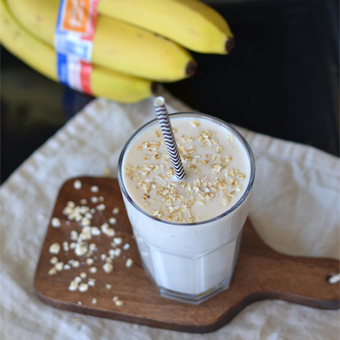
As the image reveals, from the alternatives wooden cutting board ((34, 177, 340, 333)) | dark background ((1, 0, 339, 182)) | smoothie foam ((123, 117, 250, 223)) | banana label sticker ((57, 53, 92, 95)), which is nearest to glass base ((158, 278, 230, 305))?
wooden cutting board ((34, 177, 340, 333))

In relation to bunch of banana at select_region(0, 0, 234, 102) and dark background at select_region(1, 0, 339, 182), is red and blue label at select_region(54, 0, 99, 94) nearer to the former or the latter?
bunch of banana at select_region(0, 0, 234, 102)

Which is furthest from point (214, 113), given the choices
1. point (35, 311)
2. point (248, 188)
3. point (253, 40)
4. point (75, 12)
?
point (35, 311)

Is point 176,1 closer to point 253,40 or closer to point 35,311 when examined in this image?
point 253,40

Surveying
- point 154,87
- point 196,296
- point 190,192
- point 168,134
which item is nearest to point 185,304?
point 196,296

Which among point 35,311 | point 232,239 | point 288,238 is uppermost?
point 232,239

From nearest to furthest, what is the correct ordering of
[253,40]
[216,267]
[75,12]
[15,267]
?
[216,267], [15,267], [75,12], [253,40]

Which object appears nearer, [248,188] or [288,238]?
[248,188]

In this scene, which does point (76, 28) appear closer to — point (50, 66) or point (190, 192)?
point (50, 66)
